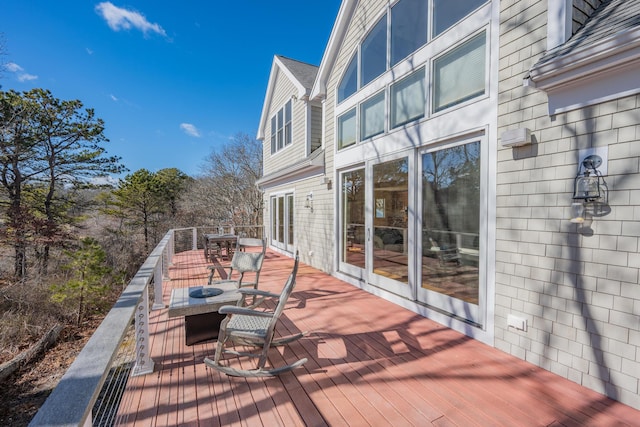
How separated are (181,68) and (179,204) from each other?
972 cm

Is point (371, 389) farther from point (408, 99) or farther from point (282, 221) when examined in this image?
point (282, 221)

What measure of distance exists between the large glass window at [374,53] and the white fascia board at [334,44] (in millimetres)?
921

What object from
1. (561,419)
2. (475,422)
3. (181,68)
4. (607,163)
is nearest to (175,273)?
(475,422)

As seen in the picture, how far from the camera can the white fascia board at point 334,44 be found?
6.06 m

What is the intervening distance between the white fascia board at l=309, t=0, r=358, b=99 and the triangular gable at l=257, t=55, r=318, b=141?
1412 mm

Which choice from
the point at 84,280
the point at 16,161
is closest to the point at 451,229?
the point at 84,280

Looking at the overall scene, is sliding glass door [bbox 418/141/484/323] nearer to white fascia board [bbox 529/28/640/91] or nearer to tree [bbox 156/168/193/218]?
white fascia board [bbox 529/28/640/91]

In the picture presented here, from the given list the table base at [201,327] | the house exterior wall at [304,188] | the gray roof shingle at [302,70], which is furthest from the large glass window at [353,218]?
the gray roof shingle at [302,70]

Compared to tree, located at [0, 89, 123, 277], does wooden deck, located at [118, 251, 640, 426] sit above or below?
below

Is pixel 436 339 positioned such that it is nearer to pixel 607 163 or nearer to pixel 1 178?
pixel 607 163

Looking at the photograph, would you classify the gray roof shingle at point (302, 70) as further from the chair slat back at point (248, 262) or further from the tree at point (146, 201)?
the tree at point (146, 201)

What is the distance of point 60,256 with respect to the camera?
507 inches

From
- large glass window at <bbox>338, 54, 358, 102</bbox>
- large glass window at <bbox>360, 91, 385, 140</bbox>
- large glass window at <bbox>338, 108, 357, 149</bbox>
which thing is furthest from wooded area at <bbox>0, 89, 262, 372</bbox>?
large glass window at <bbox>360, 91, 385, 140</bbox>

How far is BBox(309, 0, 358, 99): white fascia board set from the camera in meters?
6.06
